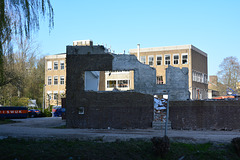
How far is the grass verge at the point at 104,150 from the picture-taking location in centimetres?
1267

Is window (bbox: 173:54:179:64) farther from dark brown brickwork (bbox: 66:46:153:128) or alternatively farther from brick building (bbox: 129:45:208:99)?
dark brown brickwork (bbox: 66:46:153:128)

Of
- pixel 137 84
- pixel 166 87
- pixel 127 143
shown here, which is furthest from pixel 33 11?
pixel 166 87

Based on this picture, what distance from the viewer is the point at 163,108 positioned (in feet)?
91.9

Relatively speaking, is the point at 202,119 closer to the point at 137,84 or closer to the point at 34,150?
the point at 137,84

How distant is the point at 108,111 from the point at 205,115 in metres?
8.25

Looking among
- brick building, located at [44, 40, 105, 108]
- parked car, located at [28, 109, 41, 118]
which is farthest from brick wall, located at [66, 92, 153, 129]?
brick building, located at [44, 40, 105, 108]

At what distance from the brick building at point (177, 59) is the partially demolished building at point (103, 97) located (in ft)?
97.6

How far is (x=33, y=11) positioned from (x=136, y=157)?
25.7 ft

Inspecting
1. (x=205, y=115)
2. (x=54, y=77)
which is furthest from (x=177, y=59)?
(x=205, y=115)

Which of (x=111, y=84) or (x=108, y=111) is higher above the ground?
(x=111, y=84)

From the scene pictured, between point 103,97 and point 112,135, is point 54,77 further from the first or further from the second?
point 112,135

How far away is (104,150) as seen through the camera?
14.0m

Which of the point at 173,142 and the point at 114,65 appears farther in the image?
the point at 114,65

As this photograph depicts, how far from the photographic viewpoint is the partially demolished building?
84.3ft
